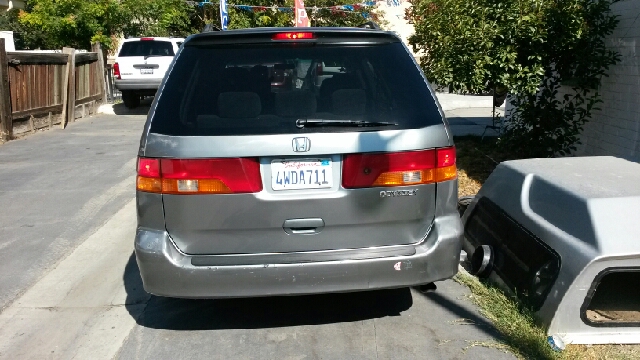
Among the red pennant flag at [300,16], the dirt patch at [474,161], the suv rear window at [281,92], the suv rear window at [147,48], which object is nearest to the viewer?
the suv rear window at [281,92]

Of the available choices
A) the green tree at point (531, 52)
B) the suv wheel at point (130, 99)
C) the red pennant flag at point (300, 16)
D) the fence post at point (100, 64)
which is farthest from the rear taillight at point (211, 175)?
the fence post at point (100, 64)

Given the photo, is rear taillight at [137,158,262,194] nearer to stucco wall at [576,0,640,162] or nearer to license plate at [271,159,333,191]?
license plate at [271,159,333,191]

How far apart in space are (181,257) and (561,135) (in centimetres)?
600

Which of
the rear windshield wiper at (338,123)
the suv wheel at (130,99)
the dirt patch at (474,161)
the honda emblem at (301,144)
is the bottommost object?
the dirt patch at (474,161)

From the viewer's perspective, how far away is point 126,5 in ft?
58.7

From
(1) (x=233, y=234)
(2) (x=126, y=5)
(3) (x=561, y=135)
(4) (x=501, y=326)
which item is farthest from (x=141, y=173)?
(2) (x=126, y=5)

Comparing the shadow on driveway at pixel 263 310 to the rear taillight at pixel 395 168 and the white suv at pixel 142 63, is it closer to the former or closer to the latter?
the rear taillight at pixel 395 168

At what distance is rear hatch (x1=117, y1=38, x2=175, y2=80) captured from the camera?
55.3 ft

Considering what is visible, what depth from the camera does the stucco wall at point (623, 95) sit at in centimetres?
745

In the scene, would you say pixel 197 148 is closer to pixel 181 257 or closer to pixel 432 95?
pixel 181 257

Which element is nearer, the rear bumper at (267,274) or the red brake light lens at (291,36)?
the rear bumper at (267,274)

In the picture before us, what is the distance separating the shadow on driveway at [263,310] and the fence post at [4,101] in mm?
7716

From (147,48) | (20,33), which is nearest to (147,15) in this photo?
(147,48)

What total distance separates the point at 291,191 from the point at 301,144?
0.87 feet
